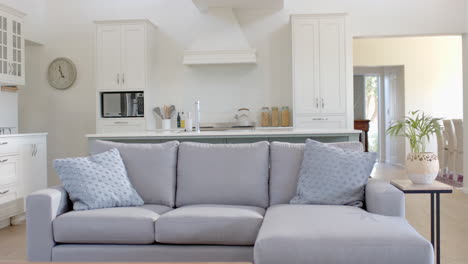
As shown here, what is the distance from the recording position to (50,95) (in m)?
7.23

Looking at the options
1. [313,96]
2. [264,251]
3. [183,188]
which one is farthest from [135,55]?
[264,251]

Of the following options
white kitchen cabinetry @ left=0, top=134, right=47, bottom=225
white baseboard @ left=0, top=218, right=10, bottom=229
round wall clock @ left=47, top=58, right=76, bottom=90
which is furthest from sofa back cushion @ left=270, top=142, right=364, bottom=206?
round wall clock @ left=47, top=58, right=76, bottom=90

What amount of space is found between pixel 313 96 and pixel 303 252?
439 cm

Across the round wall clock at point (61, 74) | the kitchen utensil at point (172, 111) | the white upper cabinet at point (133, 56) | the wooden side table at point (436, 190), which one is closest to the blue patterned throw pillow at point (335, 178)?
the wooden side table at point (436, 190)

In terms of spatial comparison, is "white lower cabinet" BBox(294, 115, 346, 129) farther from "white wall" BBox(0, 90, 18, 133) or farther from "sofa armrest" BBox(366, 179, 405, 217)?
"white wall" BBox(0, 90, 18, 133)

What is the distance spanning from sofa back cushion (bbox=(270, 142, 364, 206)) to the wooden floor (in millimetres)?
1196

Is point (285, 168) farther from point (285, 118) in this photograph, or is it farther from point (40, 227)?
point (285, 118)

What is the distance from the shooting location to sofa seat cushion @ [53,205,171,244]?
2807 millimetres

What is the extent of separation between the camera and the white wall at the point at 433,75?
9234mm

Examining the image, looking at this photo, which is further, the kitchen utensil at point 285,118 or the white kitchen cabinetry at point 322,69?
the kitchen utensil at point 285,118

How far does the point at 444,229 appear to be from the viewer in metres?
4.43

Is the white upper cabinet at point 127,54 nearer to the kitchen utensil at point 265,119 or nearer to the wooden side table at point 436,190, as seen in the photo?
the kitchen utensil at point 265,119

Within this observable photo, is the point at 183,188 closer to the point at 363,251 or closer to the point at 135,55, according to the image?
the point at 363,251

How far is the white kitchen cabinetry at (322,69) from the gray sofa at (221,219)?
10.3ft
